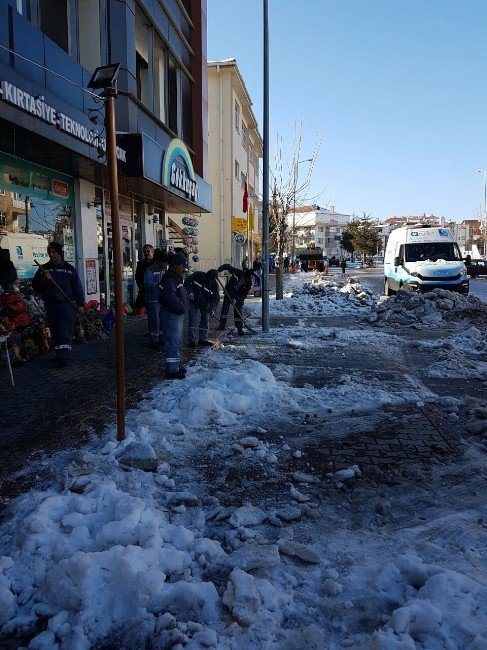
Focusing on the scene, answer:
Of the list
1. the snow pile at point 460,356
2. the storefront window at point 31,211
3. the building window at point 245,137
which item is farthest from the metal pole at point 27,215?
the building window at point 245,137

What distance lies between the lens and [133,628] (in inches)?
92.6

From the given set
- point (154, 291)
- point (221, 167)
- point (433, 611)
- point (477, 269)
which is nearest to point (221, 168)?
point (221, 167)

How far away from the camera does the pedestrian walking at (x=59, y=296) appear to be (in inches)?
299

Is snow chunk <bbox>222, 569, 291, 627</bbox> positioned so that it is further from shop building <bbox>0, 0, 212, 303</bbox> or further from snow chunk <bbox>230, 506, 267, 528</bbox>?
shop building <bbox>0, 0, 212, 303</bbox>

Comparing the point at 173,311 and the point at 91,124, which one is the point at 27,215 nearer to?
the point at 91,124

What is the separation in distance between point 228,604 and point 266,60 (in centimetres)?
1184

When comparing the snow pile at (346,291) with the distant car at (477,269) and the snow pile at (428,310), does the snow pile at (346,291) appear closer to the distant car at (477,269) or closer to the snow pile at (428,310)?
the snow pile at (428,310)

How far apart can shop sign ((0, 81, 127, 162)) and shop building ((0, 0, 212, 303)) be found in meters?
0.02

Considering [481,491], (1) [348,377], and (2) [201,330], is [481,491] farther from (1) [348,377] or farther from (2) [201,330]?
(2) [201,330]

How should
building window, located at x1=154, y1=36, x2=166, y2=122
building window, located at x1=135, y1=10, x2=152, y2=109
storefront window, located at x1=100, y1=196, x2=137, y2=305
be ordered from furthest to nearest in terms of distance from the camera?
building window, located at x1=154, y1=36, x2=166, y2=122
storefront window, located at x1=100, y1=196, x2=137, y2=305
building window, located at x1=135, y1=10, x2=152, y2=109

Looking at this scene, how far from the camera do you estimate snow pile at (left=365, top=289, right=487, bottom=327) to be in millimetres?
13109

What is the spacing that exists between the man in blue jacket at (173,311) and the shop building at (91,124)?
204 cm

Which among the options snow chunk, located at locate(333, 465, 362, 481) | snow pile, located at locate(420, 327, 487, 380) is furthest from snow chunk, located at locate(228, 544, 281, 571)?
snow pile, located at locate(420, 327, 487, 380)

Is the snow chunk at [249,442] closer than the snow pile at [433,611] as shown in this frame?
No
